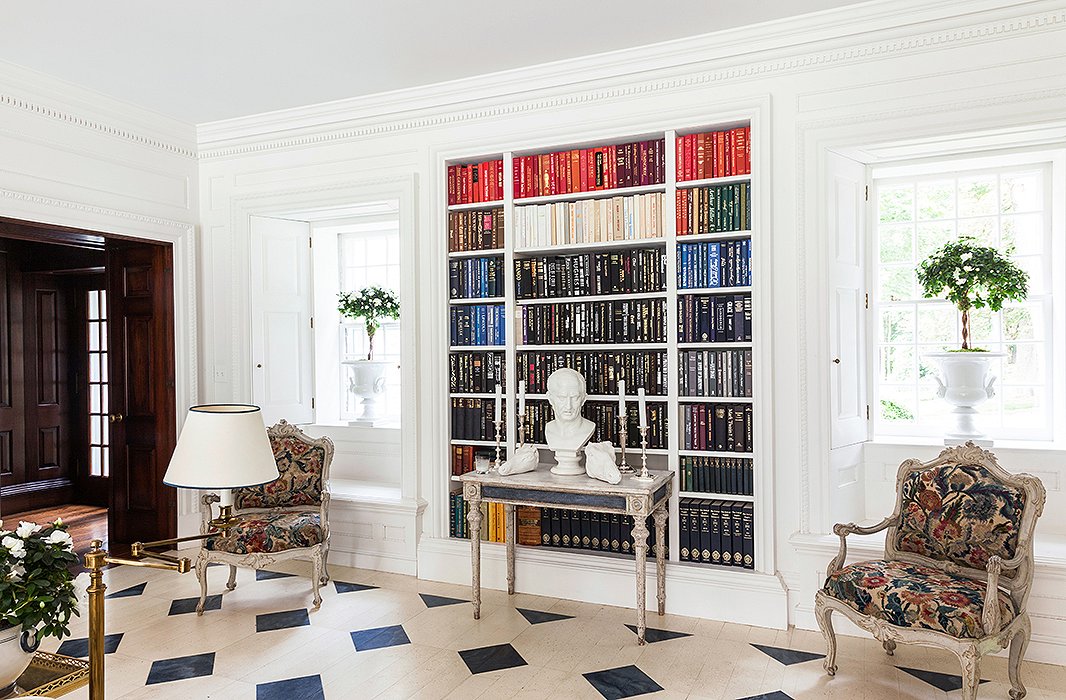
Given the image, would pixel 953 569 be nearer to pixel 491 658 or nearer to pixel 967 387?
pixel 967 387

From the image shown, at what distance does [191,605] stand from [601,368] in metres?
2.73

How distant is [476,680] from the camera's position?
3318 mm

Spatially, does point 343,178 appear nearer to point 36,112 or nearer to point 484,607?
point 36,112

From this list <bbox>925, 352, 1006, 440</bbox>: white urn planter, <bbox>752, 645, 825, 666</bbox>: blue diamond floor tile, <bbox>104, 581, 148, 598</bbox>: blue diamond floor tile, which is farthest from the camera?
<bbox>104, 581, 148, 598</bbox>: blue diamond floor tile

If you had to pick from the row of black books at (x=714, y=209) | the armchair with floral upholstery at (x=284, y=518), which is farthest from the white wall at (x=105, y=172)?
the row of black books at (x=714, y=209)

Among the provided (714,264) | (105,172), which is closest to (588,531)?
(714,264)

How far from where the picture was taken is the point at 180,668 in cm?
347

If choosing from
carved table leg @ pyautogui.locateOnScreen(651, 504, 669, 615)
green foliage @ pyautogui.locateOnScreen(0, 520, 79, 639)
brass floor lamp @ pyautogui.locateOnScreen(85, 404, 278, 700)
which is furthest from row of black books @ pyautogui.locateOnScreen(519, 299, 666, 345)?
green foliage @ pyautogui.locateOnScreen(0, 520, 79, 639)

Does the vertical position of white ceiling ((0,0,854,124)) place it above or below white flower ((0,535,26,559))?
above

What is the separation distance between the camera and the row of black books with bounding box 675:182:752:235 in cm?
406

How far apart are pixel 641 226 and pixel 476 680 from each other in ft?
8.24

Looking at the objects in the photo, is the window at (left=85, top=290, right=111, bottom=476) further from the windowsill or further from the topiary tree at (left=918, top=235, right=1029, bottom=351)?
the topiary tree at (left=918, top=235, right=1029, bottom=351)

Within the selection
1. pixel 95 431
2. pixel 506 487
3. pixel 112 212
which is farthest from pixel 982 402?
pixel 95 431

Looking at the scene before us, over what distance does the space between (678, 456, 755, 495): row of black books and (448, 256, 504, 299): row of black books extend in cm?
154
